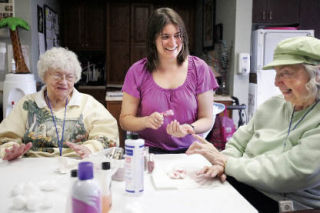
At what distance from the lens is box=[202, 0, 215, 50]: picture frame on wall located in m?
4.45

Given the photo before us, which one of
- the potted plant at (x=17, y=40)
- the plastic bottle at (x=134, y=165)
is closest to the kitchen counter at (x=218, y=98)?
the potted plant at (x=17, y=40)

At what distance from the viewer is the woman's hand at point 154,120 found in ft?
5.43

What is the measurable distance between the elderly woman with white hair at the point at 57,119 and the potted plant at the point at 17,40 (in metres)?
1.74

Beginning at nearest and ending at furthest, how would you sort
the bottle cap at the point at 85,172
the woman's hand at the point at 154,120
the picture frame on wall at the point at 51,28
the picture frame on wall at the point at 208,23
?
the bottle cap at the point at 85,172 < the woman's hand at the point at 154,120 < the picture frame on wall at the point at 51,28 < the picture frame on wall at the point at 208,23

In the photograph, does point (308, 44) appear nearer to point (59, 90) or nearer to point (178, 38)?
point (178, 38)

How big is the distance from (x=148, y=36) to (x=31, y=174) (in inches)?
40.3

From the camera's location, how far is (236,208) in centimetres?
107

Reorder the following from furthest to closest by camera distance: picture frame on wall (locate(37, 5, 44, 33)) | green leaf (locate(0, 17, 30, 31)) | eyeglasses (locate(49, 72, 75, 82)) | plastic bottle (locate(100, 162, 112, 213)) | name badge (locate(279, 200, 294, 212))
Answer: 1. picture frame on wall (locate(37, 5, 44, 33))
2. green leaf (locate(0, 17, 30, 31))
3. eyeglasses (locate(49, 72, 75, 82))
4. name badge (locate(279, 200, 294, 212))
5. plastic bottle (locate(100, 162, 112, 213))

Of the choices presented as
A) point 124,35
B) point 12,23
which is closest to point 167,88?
point 12,23

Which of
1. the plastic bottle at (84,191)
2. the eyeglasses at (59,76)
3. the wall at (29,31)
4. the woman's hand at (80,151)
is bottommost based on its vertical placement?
the woman's hand at (80,151)

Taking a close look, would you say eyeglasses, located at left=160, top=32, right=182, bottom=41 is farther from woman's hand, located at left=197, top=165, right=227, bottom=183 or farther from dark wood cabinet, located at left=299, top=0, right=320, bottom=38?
dark wood cabinet, located at left=299, top=0, right=320, bottom=38

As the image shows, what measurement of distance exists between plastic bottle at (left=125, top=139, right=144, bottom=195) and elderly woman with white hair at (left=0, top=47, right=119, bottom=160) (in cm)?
58

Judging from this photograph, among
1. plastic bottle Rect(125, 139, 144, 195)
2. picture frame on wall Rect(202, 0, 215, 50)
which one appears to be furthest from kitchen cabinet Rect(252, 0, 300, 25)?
plastic bottle Rect(125, 139, 144, 195)

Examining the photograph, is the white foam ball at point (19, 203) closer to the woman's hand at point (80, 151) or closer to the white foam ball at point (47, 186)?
the white foam ball at point (47, 186)
